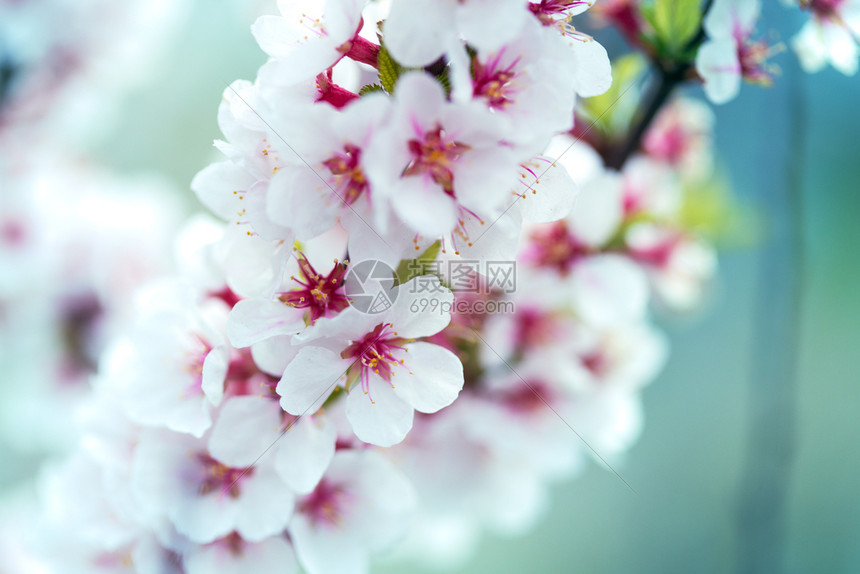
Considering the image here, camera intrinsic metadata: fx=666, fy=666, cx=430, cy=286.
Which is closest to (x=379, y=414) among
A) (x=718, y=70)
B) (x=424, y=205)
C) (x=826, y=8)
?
(x=424, y=205)

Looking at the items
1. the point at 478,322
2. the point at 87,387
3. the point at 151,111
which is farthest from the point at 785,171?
the point at 151,111

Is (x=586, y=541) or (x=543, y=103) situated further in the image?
(x=586, y=541)

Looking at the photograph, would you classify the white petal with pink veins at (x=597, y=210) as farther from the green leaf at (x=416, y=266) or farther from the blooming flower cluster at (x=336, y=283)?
the green leaf at (x=416, y=266)

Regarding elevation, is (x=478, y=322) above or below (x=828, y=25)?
below

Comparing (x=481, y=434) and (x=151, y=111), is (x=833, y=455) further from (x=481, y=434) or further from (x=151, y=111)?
(x=151, y=111)

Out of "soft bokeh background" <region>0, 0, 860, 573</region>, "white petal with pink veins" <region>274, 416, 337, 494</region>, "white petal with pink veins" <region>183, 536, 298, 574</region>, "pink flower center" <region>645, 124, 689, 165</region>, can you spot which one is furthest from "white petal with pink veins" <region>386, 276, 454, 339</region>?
"soft bokeh background" <region>0, 0, 860, 573</region>

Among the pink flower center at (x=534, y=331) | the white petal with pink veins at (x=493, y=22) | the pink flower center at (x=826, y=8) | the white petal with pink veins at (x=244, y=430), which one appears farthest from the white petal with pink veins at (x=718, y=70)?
the white petal with pink veins at (x=244, y=430)

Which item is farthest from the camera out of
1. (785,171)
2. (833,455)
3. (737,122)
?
(737,122)
